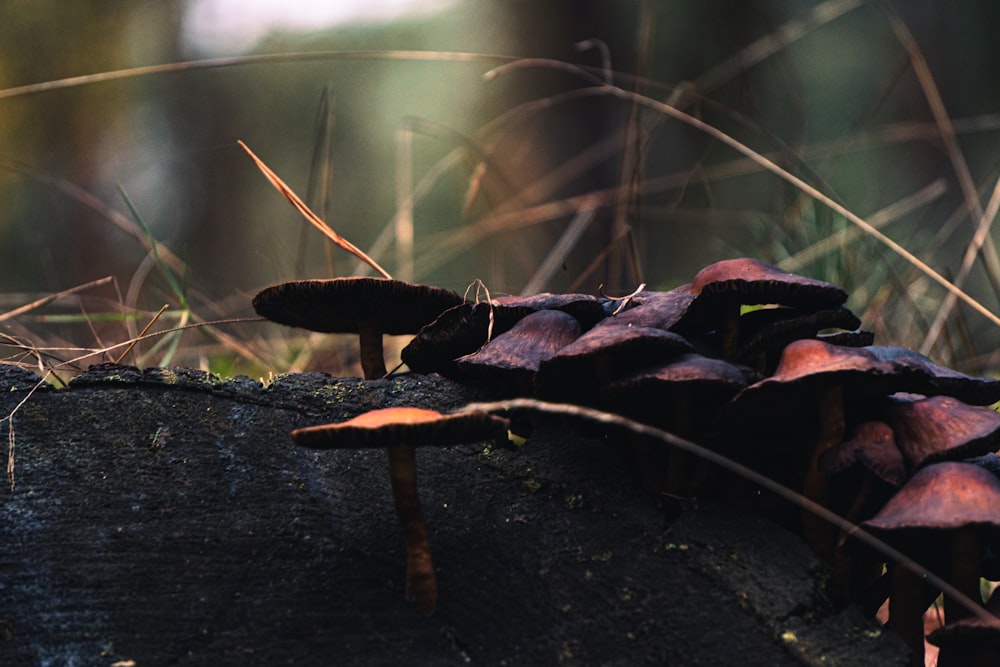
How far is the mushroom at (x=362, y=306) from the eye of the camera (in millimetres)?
1985

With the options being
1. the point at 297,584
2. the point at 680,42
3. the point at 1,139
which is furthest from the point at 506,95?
the point at 297,584

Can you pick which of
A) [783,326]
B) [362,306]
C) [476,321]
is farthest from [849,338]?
[362,306]

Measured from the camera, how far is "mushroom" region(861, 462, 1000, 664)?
148cm

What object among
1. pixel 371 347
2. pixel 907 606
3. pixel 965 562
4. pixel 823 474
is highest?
pixel 371 347

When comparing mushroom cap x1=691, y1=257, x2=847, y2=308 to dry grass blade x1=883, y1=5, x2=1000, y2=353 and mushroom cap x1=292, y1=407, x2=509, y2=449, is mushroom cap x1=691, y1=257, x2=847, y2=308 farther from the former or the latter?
dry grass blade x1=883, y1=5, x2=1000, y2=353

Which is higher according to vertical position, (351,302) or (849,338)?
(351,302)

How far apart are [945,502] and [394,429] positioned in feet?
3.46

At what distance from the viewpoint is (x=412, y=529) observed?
5.19ft

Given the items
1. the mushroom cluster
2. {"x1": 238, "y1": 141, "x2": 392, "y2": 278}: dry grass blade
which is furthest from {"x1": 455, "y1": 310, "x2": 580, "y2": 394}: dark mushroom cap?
{"x1": 238, "y1": 141, "x2": 392, "y2": 278}: dry grass blade

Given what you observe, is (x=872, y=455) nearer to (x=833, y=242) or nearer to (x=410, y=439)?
(x=410, y=439)

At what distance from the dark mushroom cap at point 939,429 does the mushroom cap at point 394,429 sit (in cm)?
92

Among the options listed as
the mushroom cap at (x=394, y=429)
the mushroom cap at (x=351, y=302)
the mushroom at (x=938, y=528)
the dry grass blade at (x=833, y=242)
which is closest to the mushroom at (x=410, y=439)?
the mushroom cap at (x=394, y=429)

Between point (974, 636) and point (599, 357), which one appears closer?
point (974, 636)

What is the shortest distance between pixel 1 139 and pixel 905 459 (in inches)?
345
